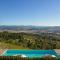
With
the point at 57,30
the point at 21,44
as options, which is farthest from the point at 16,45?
the point at 57,30

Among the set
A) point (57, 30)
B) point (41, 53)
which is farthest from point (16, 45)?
point (57, 30)

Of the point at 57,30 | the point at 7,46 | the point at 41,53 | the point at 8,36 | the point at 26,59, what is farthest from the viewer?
the point at 57,30

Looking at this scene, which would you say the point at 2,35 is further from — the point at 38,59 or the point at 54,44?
the point at 38,59

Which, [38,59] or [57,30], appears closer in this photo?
[38,59]

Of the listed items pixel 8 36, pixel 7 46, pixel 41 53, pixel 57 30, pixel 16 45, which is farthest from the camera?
pixel 57 30

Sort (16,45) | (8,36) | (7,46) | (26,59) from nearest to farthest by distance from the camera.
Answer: (26,59) < (7,46) < (16,45) < (8,36)

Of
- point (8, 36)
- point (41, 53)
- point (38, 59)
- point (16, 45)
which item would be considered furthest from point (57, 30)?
point (38, 59)

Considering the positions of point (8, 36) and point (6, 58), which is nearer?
point (6, 58)

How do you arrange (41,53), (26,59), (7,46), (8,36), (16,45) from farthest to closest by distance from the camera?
1. (8,36)
2. (16,45)
3. (7,46)
4. (41,53)
5. (26,59)

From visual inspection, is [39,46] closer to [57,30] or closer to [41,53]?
[41,53]
